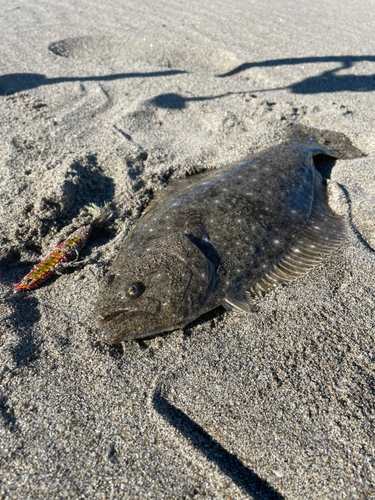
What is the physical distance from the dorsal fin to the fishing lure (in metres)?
1.51

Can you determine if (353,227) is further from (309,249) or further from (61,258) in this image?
(61,258)

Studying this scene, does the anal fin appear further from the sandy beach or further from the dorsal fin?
the sandy beach

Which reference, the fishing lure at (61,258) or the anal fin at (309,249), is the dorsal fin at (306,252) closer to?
the anal fin at (309,249)

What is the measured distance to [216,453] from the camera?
2045mm

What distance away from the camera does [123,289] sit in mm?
2549

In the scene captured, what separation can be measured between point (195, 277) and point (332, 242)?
162cm

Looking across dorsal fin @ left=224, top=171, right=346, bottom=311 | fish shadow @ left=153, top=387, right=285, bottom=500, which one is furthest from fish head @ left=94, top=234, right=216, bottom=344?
fish shadow @ left=153, top=387, right=285, bottom=500

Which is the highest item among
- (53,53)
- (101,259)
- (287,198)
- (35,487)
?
(53,53)

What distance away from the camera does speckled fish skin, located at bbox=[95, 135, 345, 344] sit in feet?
8.27

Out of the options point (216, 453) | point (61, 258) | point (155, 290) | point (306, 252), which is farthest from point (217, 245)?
point (216, 453)

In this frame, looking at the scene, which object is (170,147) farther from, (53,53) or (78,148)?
(53,53)

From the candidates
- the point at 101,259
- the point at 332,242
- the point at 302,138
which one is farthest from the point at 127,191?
the point at 302,138

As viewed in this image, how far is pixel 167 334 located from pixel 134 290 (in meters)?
0.44

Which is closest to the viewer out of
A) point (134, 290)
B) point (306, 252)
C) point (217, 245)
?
point (134, 290)
